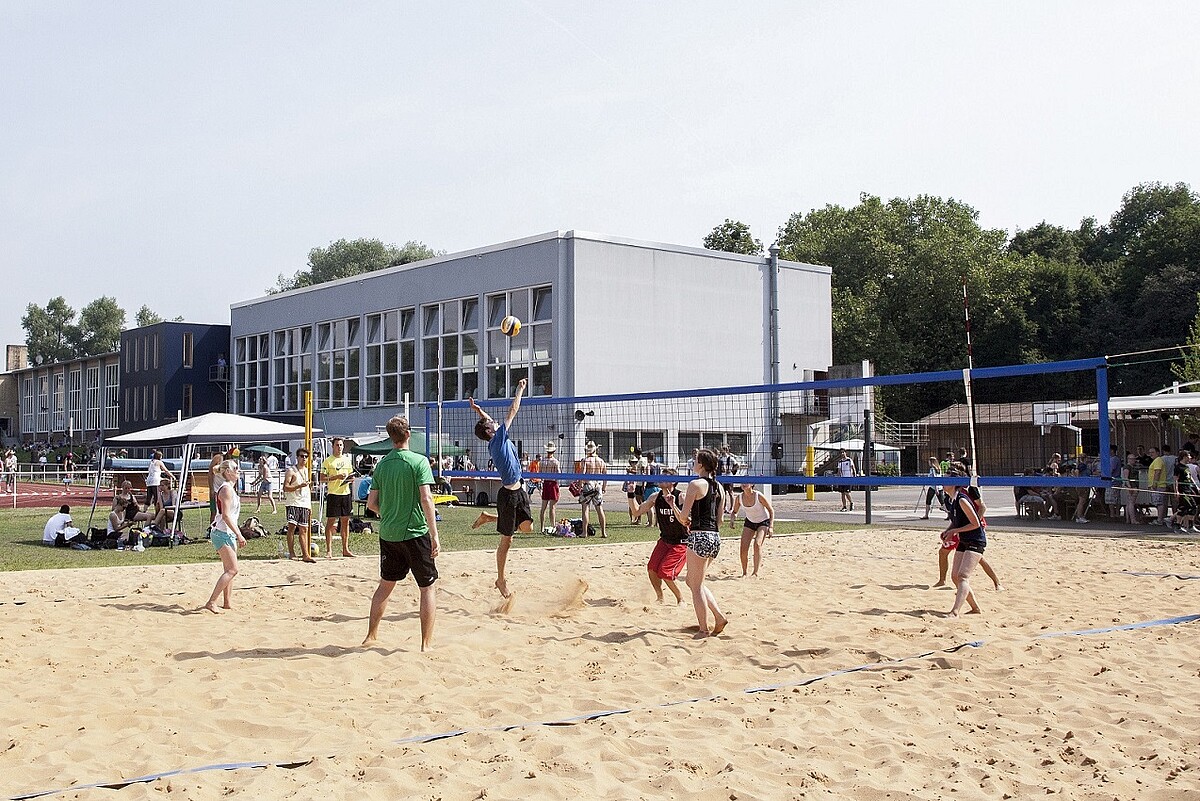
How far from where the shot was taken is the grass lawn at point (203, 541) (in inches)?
492

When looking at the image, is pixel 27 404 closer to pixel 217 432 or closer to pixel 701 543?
pixel 217 432

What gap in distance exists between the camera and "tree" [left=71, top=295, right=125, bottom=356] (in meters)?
83.5

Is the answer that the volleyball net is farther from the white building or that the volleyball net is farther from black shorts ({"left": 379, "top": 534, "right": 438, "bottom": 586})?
black shorts ({"left": 379, "top": 534, "right": 438, "bottom": 586})

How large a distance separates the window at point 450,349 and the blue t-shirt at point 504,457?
2322cm

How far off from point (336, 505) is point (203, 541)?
3.73 m

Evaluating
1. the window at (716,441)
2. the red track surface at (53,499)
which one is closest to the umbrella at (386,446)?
the window at (716,441)

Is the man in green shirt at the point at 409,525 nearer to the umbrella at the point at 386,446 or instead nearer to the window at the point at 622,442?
the umbrella at the point at 386,446

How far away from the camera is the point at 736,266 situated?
1270 inches

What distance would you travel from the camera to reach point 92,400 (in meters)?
55.6

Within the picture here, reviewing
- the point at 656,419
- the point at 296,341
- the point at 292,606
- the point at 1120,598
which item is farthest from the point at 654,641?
the point at 296,341

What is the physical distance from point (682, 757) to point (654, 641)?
268cm

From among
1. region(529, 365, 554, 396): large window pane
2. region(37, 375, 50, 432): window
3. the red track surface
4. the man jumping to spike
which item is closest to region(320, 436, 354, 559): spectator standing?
the man jumping to spike

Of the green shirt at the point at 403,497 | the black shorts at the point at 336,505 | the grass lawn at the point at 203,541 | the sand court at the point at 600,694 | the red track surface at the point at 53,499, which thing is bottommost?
the sand court at the point at 600,694

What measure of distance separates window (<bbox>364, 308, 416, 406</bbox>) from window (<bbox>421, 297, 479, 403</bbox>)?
644mm
